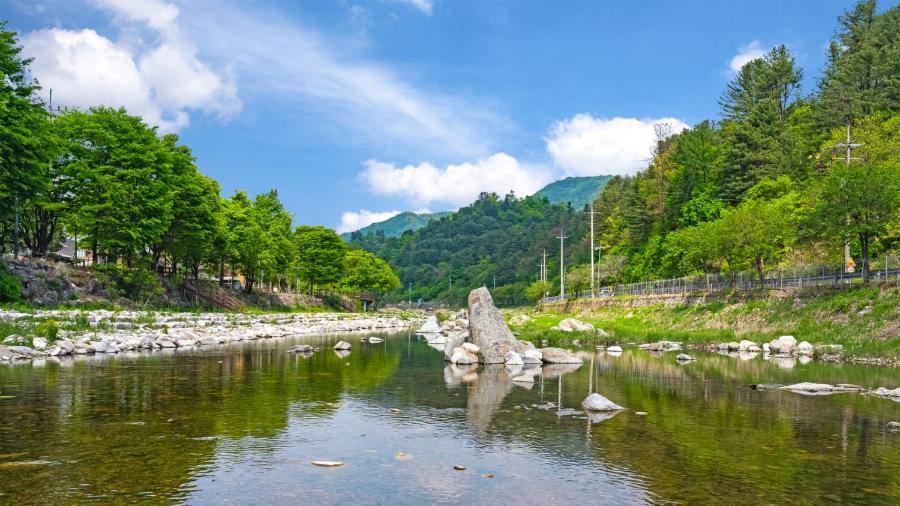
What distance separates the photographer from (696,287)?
55.5 meters

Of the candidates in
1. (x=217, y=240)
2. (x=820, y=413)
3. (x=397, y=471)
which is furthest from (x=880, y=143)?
(x=217, y=240)

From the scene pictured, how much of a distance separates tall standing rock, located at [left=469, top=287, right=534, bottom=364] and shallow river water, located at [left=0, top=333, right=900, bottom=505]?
19.7 feet

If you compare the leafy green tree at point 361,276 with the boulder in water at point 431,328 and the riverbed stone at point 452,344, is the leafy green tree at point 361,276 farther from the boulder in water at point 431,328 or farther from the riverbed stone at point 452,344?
the riverbed stone at point 452,344

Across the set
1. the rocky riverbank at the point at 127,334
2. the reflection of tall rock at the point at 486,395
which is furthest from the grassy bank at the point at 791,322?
the rocky riverbank at the point at 127,334

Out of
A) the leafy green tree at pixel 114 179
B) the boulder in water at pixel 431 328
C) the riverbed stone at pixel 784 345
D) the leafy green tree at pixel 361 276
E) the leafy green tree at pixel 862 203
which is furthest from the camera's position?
the leafy green tree at pixel 361 276

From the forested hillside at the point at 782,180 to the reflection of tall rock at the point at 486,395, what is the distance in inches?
1061

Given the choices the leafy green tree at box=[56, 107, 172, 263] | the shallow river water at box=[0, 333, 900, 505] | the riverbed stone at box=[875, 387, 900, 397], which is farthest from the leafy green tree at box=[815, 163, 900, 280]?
the leafy green tree at box=[56, 107, 172, 263]

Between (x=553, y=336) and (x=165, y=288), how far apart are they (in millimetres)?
37436

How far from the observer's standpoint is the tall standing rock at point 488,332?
27516 mm

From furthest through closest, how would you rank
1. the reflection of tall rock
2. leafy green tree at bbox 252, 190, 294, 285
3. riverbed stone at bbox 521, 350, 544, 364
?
leafy green tree at bbox 252, 190, 294, 285
riverbed stone at bbox 521, 350, 544, 364
the reflection of tall rock

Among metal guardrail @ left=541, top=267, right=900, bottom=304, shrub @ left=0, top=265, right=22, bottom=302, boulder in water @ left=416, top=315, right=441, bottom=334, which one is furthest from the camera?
boulder in water @ left=416, top=315, right=441, bottom=334

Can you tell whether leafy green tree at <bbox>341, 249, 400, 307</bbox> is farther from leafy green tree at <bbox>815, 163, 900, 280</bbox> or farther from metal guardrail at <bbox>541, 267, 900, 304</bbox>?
leafy green tree at <bbox>815, 163, 900, 280</bbox>

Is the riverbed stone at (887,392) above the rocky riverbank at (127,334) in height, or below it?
below

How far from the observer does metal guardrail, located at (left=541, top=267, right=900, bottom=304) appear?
37444mm
